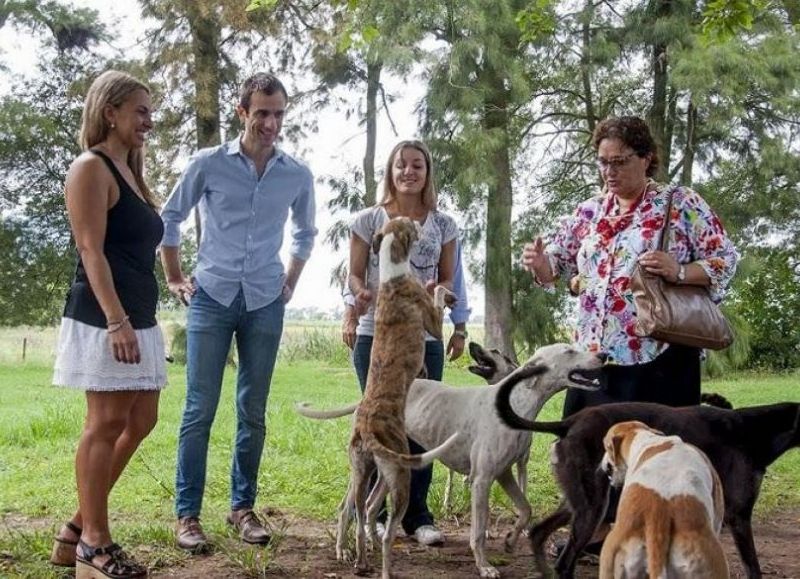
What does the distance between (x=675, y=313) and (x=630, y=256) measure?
1.13 ft

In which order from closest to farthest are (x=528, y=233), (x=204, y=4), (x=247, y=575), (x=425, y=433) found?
(x=247, y=575)
(x=425, y=433)
(x=528, y=233)
(x=204, y=4)

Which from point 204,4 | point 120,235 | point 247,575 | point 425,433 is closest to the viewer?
point 120,235

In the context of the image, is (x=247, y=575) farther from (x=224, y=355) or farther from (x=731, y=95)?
(x=731, y=95)

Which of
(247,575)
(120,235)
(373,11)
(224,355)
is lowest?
(247,575)

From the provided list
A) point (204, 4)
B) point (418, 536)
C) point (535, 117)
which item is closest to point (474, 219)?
point (535, 117)

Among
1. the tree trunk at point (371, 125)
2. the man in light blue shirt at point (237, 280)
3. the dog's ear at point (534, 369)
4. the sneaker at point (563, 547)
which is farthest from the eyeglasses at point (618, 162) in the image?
the tree trunk at point (371, 125)

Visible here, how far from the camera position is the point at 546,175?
16.5 m

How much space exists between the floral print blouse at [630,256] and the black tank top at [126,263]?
76.5 inches

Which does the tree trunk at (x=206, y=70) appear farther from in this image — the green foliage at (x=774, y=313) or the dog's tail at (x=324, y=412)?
the dog's tail at (x=324, y=412)

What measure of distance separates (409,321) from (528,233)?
1117 cm

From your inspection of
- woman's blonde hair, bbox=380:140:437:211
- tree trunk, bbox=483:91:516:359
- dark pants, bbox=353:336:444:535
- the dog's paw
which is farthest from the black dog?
tree trunk, bbox=483:91:516:359

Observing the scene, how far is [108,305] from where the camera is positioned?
13.4ft

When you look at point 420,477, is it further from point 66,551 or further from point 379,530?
point 66,551

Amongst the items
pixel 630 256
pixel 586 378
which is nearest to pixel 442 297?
pixel 586 378
